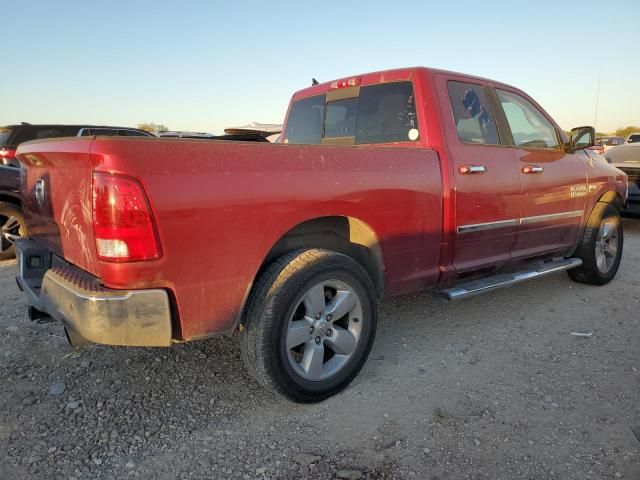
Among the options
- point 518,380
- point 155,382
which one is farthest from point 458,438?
point 155,382

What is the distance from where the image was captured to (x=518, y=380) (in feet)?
9.62

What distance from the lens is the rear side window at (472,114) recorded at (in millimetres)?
3406

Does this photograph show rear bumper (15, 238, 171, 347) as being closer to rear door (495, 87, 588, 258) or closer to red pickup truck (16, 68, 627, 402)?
red pickup truck (16, 68, 627, 402)

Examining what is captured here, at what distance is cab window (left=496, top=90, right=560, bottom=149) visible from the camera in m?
3.89

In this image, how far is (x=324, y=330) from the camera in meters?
2.64

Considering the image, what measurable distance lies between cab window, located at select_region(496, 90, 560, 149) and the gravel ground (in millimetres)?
1575

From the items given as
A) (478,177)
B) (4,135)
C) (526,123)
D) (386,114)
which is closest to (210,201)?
(386,114)

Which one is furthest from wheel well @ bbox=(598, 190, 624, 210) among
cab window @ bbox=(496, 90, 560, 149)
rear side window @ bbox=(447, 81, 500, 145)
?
rear side window @ bbox=(447, 81, 500, 145)

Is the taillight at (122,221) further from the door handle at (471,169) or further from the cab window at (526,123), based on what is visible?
the cab window at (526,123)

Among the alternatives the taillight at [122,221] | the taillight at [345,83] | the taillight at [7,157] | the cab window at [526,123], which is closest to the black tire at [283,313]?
the taillight at [122,221]

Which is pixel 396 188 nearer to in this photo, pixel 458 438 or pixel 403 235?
pixel 403 235

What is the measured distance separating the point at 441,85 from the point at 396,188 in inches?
40.2

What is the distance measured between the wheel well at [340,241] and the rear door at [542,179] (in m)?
1.51

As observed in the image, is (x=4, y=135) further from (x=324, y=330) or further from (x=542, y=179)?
(x=542, y=179)
